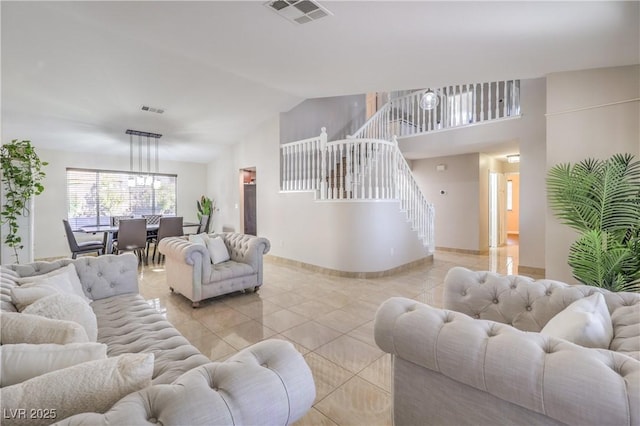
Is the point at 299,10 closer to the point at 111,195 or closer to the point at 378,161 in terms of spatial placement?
the point at 378,161

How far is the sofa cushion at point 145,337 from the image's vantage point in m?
1.37

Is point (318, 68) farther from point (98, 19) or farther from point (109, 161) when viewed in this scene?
point (109, 161)

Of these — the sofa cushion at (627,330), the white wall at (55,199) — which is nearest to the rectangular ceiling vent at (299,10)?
the sofa cushion at (627,330)

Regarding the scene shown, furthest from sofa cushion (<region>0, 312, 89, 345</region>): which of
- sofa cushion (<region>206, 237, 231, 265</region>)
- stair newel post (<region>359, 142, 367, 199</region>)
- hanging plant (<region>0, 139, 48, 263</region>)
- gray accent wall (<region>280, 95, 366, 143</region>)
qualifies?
gray accent wall (<region>280, 95, 366, 143</region>)

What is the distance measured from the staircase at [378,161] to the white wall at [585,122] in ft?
5.97

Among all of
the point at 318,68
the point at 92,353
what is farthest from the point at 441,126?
the point at 92,353

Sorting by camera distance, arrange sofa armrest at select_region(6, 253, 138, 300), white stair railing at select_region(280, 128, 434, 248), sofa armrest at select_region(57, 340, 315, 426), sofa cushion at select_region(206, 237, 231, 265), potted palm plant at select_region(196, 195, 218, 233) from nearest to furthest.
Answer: sofa armrest at select_region(57, 340, 315, 426), sofa armrest at select_region(6, 253, 138, 300), sofa cushion at select_region(206, 237, 231, 265), white stair railing at select_region(280, 128, 434, 248), potted palm plant at select_region(196, 195, 218, 233)

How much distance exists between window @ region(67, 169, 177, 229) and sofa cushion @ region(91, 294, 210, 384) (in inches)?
176

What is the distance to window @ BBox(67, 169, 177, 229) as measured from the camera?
6391 mm

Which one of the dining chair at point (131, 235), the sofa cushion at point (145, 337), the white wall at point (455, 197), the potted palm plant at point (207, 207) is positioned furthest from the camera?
the potted palm plant at point (207, 207)

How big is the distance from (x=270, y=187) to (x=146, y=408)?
18.0 feet

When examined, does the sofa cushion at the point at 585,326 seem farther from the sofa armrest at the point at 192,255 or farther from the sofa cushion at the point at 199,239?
the sofa cushion at the point at 199,239

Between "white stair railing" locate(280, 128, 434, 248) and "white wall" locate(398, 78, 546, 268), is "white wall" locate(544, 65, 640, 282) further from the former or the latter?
"white stair railing" locate(280, 128, 434, 248)

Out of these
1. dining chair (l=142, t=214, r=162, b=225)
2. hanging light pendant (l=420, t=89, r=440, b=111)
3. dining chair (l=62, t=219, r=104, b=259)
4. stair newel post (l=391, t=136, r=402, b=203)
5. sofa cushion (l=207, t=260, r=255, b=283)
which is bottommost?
sofa cushion (l=207, t=260, r=255, b=283)
